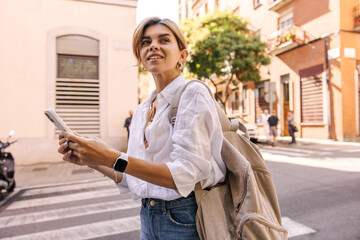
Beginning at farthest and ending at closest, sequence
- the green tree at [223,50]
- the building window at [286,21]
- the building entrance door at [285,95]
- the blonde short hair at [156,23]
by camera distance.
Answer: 1. the building entrance door at [285,95]
2. the building window at [286,21]
3. the green tree at [223,50]
4. the blonde short hair at [156,23]

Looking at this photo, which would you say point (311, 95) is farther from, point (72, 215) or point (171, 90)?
point (171, 90)

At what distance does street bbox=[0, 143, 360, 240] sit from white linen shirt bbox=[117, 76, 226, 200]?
248 centimetres

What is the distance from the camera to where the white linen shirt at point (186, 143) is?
98 cm

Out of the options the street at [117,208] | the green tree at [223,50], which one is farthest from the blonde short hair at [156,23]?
the green tree at [223,50]

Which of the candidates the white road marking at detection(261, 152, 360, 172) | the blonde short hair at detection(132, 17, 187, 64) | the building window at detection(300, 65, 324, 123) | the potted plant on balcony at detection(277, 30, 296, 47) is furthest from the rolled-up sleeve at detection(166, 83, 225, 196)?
the potted plant on balcony at detection(277, 30, 296, 47)

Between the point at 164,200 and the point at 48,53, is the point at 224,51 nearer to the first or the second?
the point at 48,53

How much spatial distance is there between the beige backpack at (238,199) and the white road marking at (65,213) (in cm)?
355

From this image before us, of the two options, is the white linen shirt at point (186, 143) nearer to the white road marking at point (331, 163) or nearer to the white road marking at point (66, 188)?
the white road marking at point (66, 188)

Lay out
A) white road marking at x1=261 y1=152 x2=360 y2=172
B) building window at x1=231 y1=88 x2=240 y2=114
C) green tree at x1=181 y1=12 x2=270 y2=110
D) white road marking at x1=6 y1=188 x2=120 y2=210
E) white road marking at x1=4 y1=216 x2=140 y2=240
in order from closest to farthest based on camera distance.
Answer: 1. white road marking at x1=4 y1=216 x2=140 y2=240
2. white road marking at x1=6 y1=188 x2=120 y2=210
3. white road marking at x1=261 y1=152 x2=360 y2=172
4. green tree at x1=181 y1=12 x2=270 y2=110
5. building window at x1=231 y1=88 x2=240 y2=114

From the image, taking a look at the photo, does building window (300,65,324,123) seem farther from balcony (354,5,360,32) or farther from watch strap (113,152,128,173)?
watch strap (113,152,128,173)

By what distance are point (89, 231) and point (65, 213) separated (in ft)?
3.17

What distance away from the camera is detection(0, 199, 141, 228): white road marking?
3922 mm

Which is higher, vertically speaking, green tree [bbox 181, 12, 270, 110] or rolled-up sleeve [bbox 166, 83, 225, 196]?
green tree [bbox 181, 12, 270, 110]

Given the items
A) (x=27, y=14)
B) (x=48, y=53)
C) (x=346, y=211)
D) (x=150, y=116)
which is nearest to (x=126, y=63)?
(x=48, y=53)
